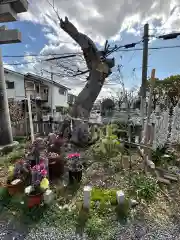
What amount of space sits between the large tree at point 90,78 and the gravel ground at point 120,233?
2.89 metres

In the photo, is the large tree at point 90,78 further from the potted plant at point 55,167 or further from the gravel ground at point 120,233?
the gravel ground at point 120,233

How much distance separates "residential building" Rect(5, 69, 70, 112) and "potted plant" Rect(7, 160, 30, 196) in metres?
10.6

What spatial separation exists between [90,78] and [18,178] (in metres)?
3.59

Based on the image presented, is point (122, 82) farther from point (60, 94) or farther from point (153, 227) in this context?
point (60, 94)

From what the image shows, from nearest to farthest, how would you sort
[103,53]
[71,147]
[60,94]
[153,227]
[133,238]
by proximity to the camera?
[133,238]
[153,227]
[71,147]
[103,53]
[60,94]

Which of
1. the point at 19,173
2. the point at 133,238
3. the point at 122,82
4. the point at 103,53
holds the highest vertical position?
the point at 103,53

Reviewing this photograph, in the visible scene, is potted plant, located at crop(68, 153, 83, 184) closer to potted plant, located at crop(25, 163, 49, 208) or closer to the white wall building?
potted plant, located at crop(25, 163, 49, 208)

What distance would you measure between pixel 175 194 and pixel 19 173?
7.84 ft

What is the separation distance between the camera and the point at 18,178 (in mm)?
2307

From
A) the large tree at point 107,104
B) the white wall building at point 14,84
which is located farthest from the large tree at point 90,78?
the large tree at point 107,104

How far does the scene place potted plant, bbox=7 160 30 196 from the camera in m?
2.17

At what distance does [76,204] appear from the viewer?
198cm

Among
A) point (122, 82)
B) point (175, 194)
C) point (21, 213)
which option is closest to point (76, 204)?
point (21, 213)

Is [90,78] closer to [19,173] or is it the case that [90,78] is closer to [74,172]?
[74,172]
